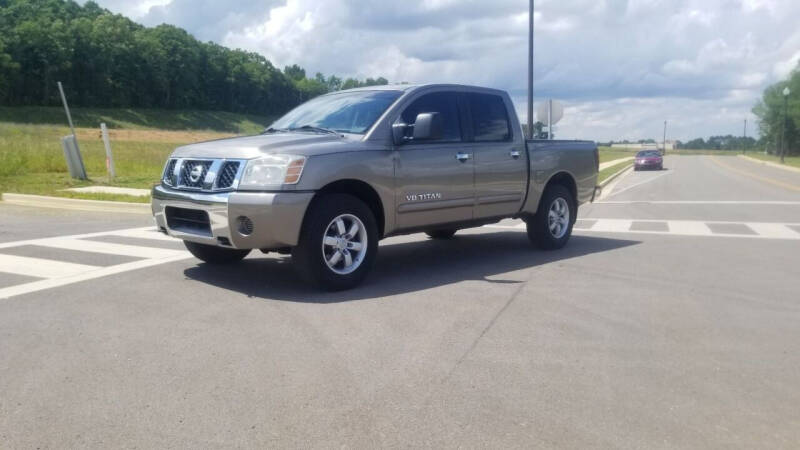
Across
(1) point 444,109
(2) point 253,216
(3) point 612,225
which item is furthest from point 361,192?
(3) point 612,225

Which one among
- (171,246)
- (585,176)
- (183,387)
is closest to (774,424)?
(183,387)

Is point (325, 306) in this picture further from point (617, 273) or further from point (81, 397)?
point (617, 273)

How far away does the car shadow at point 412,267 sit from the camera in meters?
6.48

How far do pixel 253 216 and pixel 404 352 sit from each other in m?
1.97

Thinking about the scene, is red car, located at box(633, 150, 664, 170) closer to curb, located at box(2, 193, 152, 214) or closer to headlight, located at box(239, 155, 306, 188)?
curb, located at box(2, 193, 152, 214)

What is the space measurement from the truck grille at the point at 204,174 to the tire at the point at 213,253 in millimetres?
791

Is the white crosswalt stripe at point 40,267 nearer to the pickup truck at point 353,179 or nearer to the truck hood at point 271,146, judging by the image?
the pickup truck at point 353,179

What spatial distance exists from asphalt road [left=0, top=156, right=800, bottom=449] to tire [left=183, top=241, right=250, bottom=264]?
0.14m

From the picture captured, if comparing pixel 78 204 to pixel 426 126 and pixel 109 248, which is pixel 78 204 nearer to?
pixel 109 248

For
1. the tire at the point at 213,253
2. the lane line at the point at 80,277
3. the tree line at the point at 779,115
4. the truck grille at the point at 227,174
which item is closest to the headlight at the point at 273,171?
the truck grille at the point at 227,174

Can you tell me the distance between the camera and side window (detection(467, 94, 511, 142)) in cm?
804

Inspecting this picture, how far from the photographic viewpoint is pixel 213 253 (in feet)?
24.5

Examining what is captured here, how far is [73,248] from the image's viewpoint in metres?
8.49

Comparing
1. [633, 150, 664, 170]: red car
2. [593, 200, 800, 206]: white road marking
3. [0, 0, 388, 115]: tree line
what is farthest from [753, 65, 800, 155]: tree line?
[593, 200, 800, 206]: white road marking
